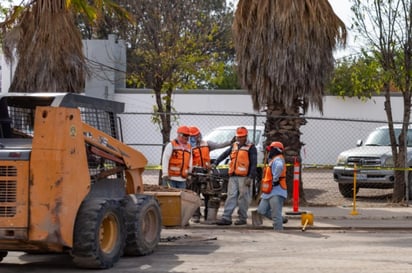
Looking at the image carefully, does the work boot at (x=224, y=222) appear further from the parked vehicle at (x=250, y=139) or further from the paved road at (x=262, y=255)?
the parked vehicle at (x=250, y=139)

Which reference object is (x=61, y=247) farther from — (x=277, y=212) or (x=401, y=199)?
(x=401, y=199)

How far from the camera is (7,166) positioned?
9617 mm

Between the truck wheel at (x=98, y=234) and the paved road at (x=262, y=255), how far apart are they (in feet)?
0.67

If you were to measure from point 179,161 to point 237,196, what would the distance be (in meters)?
1.26

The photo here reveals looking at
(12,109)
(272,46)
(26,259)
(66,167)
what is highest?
(272,46)

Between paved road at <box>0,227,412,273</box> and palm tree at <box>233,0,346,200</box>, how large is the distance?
4459 mm

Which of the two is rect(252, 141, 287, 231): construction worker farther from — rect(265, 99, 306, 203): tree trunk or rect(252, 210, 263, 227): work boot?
rect(265, 99, 306, 203): tree trunk

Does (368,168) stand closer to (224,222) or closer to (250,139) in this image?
(250,139)

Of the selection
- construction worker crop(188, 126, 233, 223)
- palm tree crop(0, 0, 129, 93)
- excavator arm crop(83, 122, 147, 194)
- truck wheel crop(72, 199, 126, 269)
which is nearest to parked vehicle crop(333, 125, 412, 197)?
construction worker crop(188, 126, 233, 223)

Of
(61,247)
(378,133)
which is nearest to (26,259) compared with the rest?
(61,247)

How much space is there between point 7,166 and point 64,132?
0.76m

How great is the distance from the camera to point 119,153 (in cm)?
1139

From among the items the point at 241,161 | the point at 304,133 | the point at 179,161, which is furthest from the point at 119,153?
the point at 304,133

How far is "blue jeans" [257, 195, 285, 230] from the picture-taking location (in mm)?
14414
